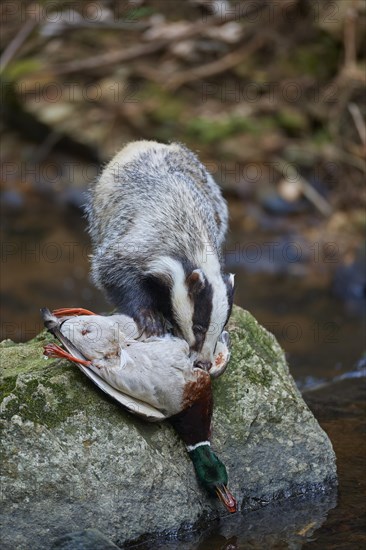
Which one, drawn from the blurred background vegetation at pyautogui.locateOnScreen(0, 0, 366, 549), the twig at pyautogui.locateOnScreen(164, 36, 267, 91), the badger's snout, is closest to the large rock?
the badger's snout

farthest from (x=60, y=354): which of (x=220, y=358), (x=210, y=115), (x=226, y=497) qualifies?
(x=210, y=115)

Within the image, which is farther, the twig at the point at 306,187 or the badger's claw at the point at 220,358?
the twig at the point at 306,187

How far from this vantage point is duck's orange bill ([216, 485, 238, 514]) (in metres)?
4.77

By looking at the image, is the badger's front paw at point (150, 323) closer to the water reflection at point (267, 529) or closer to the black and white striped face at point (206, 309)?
the black and white striped face at point (206, 309)

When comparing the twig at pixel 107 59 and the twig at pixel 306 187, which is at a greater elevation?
the twig at pixel 107 59

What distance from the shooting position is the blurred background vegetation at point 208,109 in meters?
12.7

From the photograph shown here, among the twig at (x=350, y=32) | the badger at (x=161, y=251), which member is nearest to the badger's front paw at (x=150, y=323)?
the badger at (x=161, y=251)

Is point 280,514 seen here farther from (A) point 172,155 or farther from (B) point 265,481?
(A) point 172,155

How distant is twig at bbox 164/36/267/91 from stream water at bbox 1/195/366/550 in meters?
2.96

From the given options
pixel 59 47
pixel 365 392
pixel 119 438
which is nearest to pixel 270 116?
pixel 59 47

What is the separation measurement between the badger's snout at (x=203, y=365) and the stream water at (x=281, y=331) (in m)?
0.83

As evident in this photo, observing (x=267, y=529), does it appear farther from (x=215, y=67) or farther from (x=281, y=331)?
(x=215, y=67)

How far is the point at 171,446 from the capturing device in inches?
190

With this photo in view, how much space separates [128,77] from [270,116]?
94.9 inches
